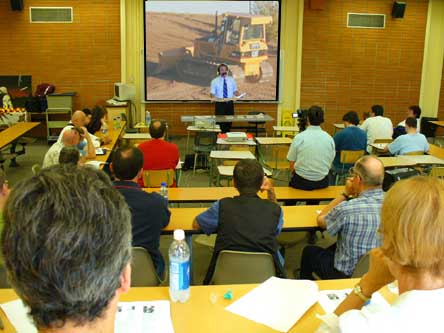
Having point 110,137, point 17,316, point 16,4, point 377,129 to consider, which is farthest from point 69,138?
point 16,4

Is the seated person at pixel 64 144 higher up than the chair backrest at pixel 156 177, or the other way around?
the seated person at pixel 64 144

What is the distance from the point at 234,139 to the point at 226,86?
10.4 feet

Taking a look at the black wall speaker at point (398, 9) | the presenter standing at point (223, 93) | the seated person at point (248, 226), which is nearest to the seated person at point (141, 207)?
the seated person at point (248, 226)

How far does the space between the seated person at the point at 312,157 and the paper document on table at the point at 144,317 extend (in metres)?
2.98

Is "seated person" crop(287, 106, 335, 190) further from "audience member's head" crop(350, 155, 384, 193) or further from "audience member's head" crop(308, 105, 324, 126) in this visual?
"audience member's head" crop(350, 155, 384, 193)

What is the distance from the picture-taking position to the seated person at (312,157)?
4879 mm

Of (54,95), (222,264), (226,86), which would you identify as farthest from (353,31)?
(222,264)

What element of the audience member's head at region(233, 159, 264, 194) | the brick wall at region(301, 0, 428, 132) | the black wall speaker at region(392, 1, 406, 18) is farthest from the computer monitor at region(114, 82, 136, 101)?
the audience member's head at region(233, 159, 264, 194)

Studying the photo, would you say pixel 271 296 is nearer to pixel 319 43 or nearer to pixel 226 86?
pixel 226 86

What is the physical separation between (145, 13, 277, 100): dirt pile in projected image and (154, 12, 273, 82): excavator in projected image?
0.11 m

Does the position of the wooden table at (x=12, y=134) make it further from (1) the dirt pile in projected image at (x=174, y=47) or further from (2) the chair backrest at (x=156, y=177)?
(1) the dirt pile in projected image at (x=174, y=47)

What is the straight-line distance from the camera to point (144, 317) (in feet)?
6.25

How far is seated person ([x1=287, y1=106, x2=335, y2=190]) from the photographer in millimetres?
4879

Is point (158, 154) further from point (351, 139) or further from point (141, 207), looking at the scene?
point (351, 139)
